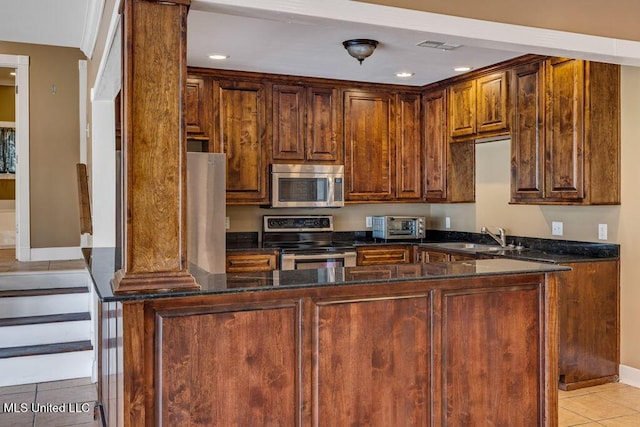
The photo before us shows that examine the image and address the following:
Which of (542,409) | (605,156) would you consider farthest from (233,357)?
(605,156)

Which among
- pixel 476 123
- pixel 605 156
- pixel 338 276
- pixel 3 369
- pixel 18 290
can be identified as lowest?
pixel 3 369

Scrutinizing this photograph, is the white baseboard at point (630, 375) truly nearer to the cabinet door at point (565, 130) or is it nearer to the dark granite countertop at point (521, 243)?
the dark granite countertop at point (521, 243)

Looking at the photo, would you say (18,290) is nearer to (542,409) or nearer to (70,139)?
(70,139)

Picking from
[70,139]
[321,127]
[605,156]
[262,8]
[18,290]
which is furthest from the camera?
[70,139]

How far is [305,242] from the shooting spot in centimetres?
552

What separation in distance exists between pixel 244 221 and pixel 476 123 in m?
2.31

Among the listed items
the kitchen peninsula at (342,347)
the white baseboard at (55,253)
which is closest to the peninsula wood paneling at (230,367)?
the kitchen peninsula at (342,347)

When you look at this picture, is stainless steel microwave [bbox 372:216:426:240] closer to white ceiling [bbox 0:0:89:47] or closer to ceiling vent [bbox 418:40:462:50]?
ceiling vent [bbox 418:40:462:50]

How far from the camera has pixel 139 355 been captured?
2043 mm

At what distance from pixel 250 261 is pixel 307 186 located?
896mm

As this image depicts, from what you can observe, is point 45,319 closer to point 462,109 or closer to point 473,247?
point 473,247

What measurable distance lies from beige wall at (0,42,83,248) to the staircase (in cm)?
130

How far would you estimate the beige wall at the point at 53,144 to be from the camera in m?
6.04

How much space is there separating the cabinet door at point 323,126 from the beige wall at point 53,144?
2.67 m
